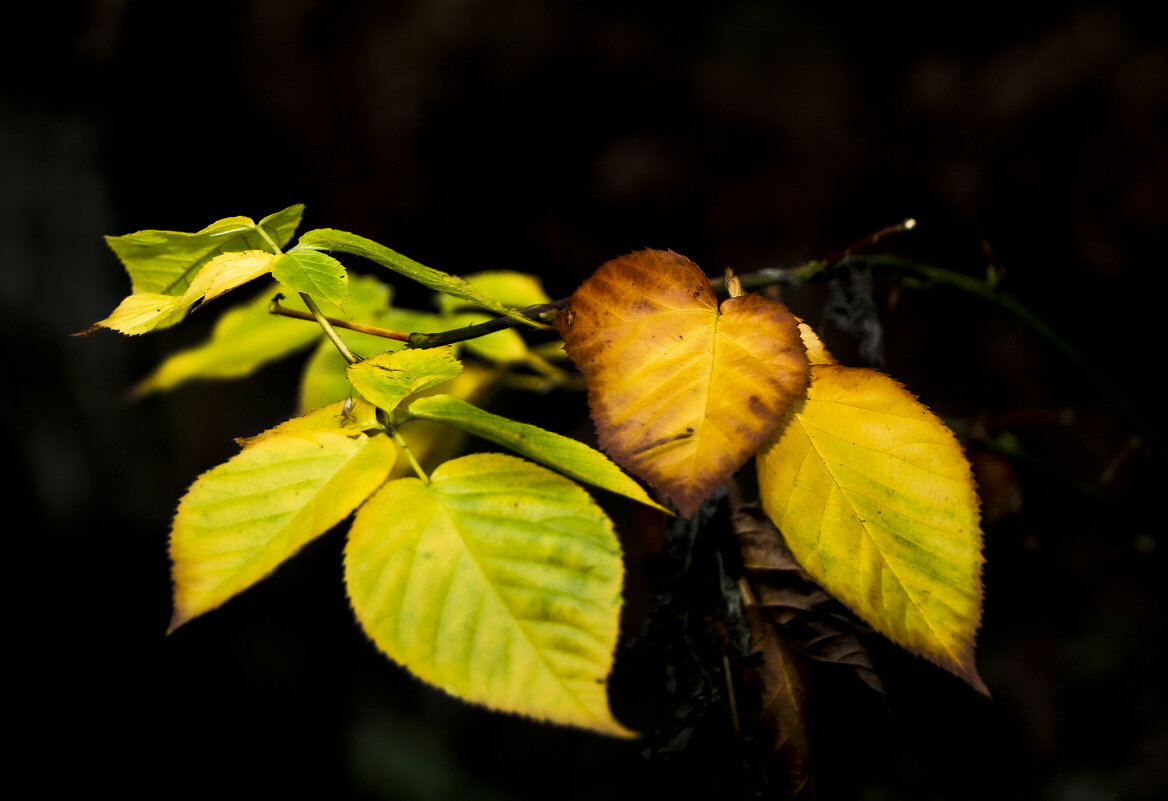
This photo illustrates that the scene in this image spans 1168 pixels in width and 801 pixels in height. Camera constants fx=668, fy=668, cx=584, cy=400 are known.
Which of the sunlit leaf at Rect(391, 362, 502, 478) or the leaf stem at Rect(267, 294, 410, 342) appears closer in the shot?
the leaf stem at Rect(267, 294, 410, 342)

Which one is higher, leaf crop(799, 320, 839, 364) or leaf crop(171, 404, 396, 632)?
leaf crop(799, 320, 839, 364)

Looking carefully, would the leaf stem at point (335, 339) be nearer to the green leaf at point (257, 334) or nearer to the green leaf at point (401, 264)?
the green leaf at point (401, 264)

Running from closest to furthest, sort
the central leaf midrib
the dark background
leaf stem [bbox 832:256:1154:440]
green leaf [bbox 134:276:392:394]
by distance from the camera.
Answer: the central leaf midrib
leaf stem [bbox 832:256:1154:440]
green leaf [bbox 134:276:392:394]
the dark background

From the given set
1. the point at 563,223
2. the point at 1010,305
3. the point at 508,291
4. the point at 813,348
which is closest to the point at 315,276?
the point at 813,348

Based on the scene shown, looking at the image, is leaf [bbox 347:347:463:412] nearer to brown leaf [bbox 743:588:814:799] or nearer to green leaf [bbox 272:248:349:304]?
green leaf [bbox 272:248:349:304]

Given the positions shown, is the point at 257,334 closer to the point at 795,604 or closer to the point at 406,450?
the point at 406,450

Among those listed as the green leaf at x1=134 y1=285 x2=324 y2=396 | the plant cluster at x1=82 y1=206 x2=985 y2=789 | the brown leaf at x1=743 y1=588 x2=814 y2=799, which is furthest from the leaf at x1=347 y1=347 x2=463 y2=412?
the green leaf at x1=134 y1=285 x2=324 y2=396

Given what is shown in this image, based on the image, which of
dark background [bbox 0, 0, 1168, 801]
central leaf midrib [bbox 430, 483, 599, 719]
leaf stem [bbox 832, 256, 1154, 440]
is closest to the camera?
central leaf midrib [bbox 430, 483, 599, 719]

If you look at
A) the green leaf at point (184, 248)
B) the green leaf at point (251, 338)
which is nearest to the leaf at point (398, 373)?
the green leaf at point (184, 248)
